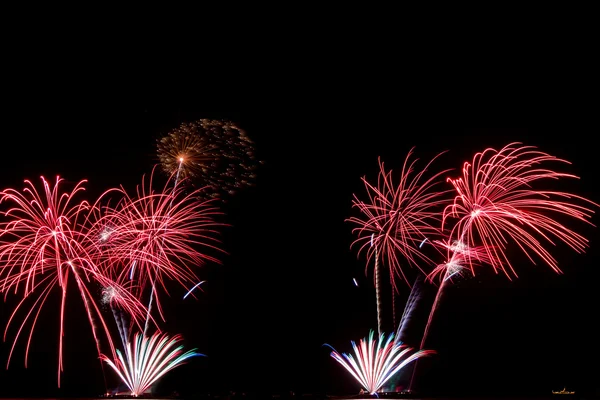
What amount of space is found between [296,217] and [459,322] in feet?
37.8

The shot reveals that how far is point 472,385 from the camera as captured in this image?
24.1m

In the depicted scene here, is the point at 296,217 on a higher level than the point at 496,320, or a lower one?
higher

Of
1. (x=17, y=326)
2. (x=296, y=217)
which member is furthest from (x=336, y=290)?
(x=17, y=326)

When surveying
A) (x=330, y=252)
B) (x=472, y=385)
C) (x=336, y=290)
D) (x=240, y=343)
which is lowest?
(x=472, y=385)

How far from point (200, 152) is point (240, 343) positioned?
40.3ft

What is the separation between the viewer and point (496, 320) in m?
27.8

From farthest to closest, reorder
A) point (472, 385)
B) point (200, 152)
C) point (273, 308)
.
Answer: point (273, 308)
point (472, 385)
point (200, 152)

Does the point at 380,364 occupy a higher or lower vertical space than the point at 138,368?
lower

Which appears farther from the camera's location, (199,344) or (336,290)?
(336,290)

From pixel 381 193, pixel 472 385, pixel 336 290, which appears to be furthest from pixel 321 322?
pixel 381 193

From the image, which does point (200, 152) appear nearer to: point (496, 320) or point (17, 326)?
point (17, 326)

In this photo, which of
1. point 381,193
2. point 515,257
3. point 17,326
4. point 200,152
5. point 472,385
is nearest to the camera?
point 381,193

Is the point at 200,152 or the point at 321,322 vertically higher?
the point at 200,152

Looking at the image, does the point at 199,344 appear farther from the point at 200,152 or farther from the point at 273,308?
the point at 200,152
